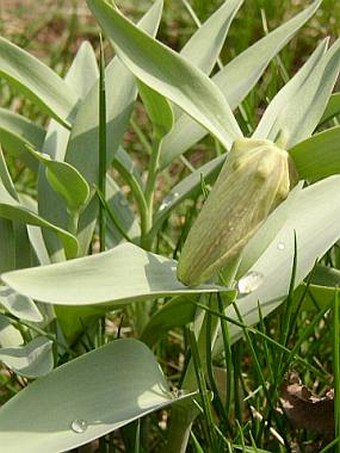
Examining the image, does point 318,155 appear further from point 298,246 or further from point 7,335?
point 7,335

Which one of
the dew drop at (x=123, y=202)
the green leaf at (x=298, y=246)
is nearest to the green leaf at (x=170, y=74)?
the green leaf at (x=298, y=246)

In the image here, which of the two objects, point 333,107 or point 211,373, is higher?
point 333,107

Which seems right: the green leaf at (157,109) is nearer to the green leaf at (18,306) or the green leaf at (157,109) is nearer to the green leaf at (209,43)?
the green leaf at (209,43)

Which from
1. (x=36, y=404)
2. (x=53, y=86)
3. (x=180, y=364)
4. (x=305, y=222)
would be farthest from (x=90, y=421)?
(x=180, y=364)

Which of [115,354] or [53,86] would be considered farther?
[53,86]

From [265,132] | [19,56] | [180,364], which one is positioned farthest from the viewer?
[180,364]

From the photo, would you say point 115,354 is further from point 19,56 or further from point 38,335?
point 19,56

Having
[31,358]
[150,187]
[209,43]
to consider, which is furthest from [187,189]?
[31,358]
